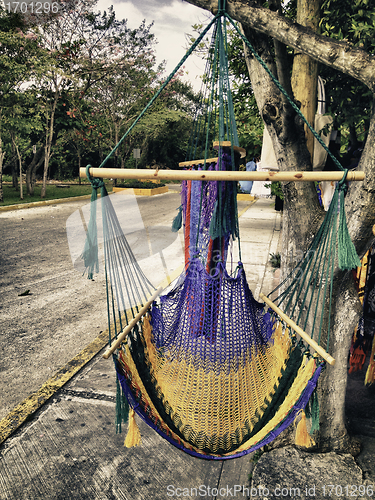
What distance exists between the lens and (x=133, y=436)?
1.61m

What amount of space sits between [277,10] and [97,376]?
260 cm

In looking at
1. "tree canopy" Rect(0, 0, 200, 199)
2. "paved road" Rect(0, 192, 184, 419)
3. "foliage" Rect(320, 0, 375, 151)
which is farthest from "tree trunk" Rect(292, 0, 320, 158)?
"tree canopy" Rect(0, 0, 200, 199)

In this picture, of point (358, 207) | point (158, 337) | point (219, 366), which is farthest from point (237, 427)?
point (358, 207)

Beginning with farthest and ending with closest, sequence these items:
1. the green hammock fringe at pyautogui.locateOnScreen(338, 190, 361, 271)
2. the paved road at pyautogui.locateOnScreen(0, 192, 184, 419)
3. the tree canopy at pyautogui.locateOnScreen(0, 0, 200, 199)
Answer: the tree canopy at pyautogui.locateOnScreen(0, 0, 200, 199)
the paved road at pyautogui.locateOnScreen(0, 192, 184, 419)
the green hammock fringe at pyautogui.locateOnScreen(338, 190, 361, 271)

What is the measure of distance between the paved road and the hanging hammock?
3.79ft

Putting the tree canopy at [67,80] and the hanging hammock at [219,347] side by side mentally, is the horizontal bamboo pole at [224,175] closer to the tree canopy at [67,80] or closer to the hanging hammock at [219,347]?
the hanging hammock at [219,347]

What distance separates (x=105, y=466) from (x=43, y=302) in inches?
96.7

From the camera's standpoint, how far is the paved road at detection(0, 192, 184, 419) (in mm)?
2756

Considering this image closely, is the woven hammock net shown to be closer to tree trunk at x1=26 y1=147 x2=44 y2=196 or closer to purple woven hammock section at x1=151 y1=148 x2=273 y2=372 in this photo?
purple woven hammock section at x1=151 y1=148 x2=273 y2=372

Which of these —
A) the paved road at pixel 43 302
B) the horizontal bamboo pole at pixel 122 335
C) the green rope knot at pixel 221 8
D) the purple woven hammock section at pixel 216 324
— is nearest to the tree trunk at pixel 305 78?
the green rope knot at pixel 221 8

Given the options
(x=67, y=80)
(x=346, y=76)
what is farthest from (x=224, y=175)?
(x=67, y=80)

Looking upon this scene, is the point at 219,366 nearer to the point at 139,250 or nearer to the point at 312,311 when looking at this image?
the point at 312,311

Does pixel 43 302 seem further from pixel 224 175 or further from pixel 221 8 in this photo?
pixel 221 8

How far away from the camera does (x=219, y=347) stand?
2.01 meters
